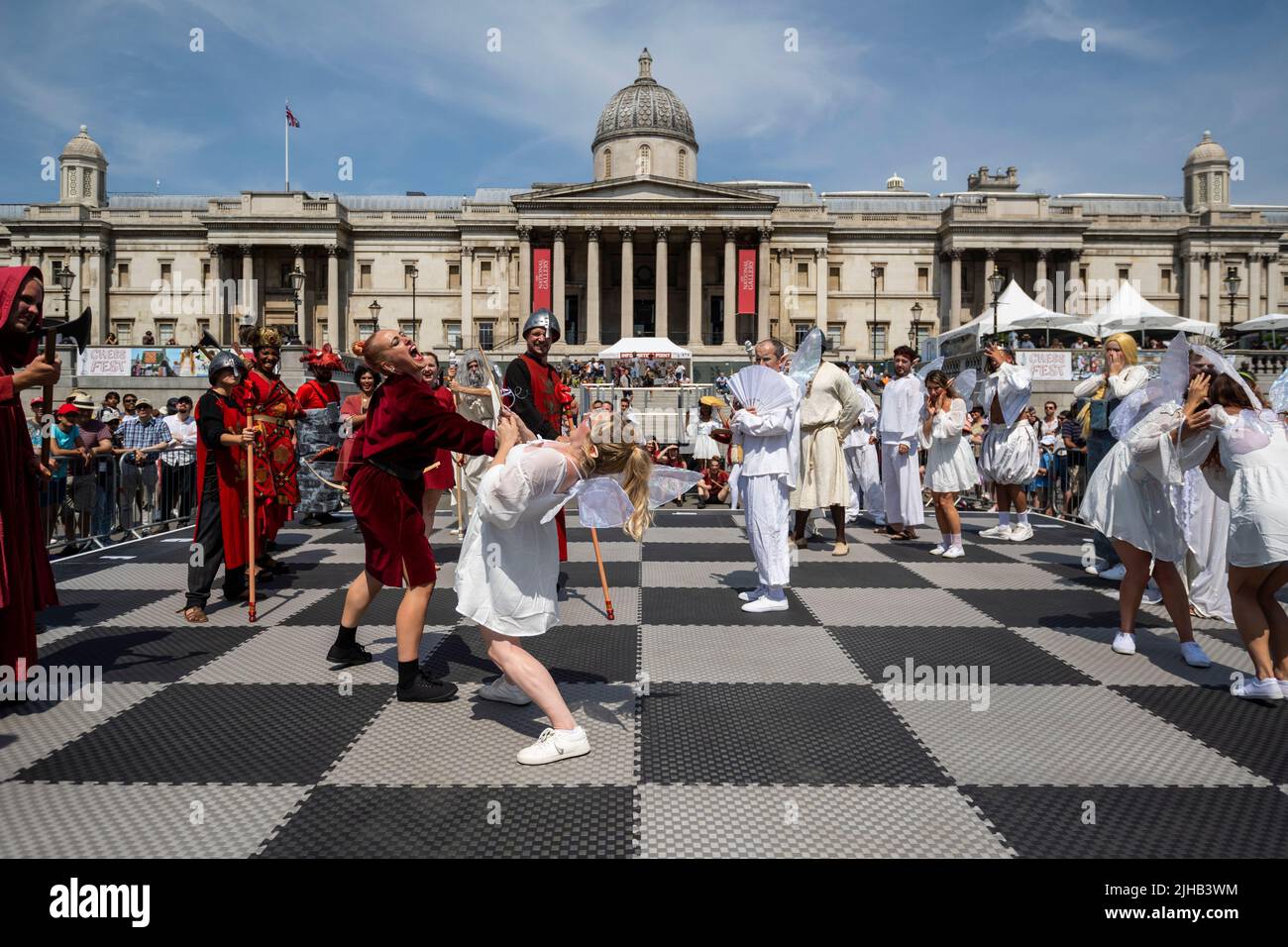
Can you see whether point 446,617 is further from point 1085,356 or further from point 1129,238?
point 1129,238

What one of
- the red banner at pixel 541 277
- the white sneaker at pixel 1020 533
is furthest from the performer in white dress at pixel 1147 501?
the red banner at pixel 541 277

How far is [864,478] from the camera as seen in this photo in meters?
12.8

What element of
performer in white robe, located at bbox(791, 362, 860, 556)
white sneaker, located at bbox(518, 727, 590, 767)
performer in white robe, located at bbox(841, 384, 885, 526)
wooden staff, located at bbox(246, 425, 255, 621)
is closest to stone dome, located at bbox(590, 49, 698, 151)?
performer in white robe, located at bbox(841, 384, 885, 526)

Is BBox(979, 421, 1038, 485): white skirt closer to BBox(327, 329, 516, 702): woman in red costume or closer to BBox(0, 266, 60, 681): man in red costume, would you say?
BBox(327, 329, 516, 702): woman in red costume

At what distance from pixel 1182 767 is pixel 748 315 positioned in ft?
196

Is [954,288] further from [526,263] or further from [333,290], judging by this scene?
[333,290]

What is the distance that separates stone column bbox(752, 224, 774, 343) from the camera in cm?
6003

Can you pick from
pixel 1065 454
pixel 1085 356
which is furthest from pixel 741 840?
pixel 1085 356

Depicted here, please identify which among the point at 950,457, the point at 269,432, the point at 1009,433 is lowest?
the point at 950,457

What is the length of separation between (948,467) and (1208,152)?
78634 mm

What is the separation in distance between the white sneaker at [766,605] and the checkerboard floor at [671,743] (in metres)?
0.08

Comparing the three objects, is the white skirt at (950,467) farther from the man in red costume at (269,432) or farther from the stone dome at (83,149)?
the stone dome at (83,149)

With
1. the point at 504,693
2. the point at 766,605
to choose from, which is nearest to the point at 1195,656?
the point at 766,605

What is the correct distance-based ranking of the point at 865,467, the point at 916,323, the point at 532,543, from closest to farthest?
the point at 532,543 → the point at 865,467 → the point at 916,323
